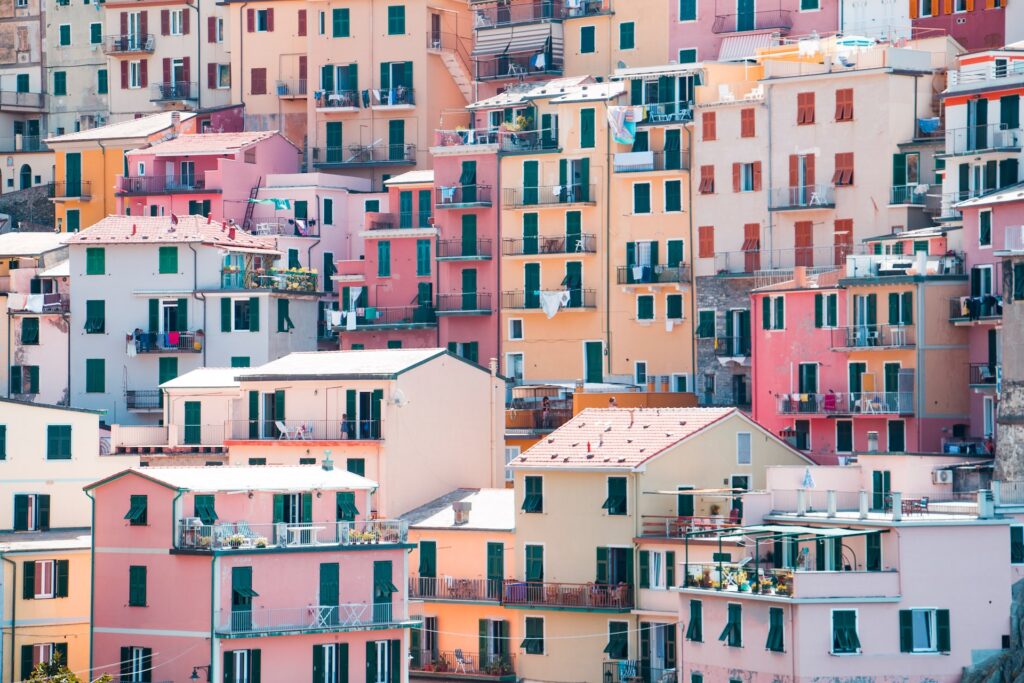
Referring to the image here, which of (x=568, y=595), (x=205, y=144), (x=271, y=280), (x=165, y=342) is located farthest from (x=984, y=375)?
(x=205, y=144)

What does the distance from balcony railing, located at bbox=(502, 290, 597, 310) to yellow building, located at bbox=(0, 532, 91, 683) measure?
28.4 metres

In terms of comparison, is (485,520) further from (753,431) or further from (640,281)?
(640,281)

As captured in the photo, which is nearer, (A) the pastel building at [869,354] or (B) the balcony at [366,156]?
(A) the pastel building at [869,354]

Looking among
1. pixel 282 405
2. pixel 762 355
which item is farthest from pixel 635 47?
pixel 282 405

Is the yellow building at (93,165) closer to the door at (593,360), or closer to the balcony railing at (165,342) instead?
the balcony railing at (165,342)

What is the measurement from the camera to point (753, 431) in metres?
86.1

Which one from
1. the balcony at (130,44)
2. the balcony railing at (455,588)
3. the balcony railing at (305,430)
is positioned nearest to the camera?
the balcony railing at (455,588)

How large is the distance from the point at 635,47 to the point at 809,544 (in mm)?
39611

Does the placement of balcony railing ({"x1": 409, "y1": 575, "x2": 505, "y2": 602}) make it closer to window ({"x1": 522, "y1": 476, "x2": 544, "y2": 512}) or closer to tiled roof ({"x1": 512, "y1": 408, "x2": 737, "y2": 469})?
window ({"x1": 522, "y1": 476, "x2": 544, "y2": 512})

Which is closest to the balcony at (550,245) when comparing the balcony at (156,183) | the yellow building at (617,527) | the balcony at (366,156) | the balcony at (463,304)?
the balcony at (463,304)

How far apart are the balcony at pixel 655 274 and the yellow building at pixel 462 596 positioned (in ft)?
58.5

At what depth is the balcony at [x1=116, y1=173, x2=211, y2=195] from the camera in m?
114

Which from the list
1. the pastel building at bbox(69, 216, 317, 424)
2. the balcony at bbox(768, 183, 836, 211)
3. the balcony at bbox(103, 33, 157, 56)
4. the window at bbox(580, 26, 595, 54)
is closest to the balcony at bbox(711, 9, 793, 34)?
the window at bbox(580, 26, 595, 54)

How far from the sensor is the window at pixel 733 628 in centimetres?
7594
